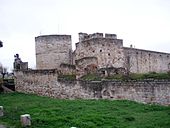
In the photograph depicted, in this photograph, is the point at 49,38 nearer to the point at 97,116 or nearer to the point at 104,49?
the point at 104,49

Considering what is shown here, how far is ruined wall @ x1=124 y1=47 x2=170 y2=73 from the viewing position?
34.6 metres

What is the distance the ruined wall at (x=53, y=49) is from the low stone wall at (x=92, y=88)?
168 inches

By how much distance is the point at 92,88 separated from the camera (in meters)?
23.8

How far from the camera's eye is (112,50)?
31.0 m

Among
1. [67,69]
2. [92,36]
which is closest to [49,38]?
[92,36]

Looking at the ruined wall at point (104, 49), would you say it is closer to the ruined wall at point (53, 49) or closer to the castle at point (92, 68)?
the castle at point (92, 68)

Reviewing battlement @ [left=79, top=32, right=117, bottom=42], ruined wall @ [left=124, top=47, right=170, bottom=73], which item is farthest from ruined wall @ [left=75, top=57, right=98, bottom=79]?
ruined wall @ [left=124, top=47, right=170, bottom=73]

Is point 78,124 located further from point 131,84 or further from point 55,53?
point 55,53

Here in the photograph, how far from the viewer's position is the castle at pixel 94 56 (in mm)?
28328

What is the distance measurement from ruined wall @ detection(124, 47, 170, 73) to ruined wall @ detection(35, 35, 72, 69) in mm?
5452

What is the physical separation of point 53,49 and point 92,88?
1179 centimetres

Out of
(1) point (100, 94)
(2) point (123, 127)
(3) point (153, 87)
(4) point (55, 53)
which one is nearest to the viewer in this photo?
(2) point (123, 127)

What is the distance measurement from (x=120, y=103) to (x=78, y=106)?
247 centimetres

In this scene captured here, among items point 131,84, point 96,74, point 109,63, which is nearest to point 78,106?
point 131,84
